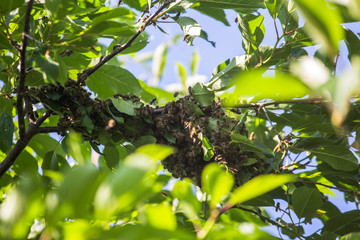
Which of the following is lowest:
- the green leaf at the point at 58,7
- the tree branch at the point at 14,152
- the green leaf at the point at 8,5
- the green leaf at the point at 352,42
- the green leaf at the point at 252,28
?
the tree branch at the point at 14,152

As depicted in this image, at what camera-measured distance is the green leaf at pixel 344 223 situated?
108 cm

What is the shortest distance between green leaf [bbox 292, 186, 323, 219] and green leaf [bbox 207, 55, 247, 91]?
0.36 m

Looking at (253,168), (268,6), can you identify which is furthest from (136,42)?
(253,168)

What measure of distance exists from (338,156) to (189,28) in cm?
56

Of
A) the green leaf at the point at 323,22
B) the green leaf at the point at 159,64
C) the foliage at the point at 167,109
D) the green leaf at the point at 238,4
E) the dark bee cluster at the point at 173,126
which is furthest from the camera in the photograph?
the green leaf at the point at 159,64

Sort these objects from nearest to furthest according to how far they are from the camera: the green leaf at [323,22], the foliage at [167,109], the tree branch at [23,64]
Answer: the green leaf at [323,22] → the tree branch at [23,64] → the foliage at [167,109]

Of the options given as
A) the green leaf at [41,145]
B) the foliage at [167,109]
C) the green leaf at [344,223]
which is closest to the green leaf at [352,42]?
the foliage at [167,109]

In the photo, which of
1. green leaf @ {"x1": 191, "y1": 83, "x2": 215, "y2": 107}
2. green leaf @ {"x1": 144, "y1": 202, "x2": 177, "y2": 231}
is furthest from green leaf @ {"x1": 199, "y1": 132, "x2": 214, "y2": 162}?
green leaf @ {"x1": 144, "y1": 202, "x2": 177, "y2": 231}

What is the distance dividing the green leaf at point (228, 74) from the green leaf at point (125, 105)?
230mm

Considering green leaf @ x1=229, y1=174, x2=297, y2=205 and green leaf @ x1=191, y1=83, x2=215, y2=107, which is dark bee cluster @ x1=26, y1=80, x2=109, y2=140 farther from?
green leaf @ x1=229, y1=174, x2=297, y2=205

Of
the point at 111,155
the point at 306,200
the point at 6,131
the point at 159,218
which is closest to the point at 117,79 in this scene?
the point at 111,155

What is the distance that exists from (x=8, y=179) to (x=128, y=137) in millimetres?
439

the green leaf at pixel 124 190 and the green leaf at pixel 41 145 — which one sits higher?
the green leaf at pixel 124 190

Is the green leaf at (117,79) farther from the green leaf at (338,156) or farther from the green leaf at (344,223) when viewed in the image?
the green leaf at (344,223)
